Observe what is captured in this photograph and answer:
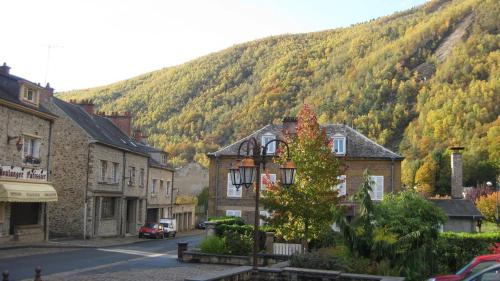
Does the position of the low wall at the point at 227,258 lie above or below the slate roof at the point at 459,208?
below

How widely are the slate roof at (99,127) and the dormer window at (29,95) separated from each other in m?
6.26

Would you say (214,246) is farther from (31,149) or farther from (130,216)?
Result: (130,216)

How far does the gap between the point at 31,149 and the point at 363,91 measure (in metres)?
115

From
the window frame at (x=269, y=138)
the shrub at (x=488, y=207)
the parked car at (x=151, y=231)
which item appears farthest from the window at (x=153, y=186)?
the shrub at (x=488, y=207)

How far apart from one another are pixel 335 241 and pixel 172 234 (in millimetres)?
27889

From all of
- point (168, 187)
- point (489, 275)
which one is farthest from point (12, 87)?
point (168, 187)

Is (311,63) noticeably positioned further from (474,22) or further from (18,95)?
(18,95)

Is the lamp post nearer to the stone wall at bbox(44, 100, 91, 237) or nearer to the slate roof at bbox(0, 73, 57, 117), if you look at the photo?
the slate roof at bbox(0, 73, 57, 117)

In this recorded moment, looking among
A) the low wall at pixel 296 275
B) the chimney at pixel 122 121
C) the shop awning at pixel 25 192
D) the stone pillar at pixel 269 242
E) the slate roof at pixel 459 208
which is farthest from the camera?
the chimney at pixel 122 121

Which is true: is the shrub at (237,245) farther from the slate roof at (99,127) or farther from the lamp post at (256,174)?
the slate roof at (99,127)

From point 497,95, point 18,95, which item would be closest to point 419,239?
point 18,95

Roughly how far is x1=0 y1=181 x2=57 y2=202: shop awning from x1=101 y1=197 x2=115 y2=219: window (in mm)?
7644

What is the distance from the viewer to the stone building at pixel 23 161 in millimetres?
26672

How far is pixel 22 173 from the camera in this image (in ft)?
92.7
